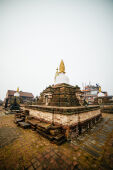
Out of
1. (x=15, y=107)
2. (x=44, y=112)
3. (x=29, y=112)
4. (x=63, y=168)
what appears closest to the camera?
(x=63, y=168)

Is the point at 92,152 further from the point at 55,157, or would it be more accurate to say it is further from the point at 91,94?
the point at 91,94

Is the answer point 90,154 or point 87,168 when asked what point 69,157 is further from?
point 90,154

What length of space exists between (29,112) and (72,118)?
6552 mm

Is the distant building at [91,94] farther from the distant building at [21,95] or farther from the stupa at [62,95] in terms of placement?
the distant building at [21,95]

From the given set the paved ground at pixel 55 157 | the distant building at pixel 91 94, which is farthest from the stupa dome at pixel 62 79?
the distant building at pixel 91 94

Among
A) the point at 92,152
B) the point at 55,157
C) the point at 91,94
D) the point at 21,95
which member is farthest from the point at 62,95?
the point at 21,95

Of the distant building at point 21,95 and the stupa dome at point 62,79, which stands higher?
the stupa dome at point 62,79

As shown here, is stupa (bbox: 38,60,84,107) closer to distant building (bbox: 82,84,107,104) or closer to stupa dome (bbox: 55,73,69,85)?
stupa dome (bbox: 55,73,69,85)

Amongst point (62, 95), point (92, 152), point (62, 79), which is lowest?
point (92, 152)

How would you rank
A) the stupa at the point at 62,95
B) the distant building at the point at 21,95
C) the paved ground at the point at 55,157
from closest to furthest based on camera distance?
1. the paved ground at the point at 55,157
2. the stupa at the point at 62,95
3. the distant building at the point at 21,95

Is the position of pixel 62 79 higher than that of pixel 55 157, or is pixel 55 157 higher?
pixel 62 79

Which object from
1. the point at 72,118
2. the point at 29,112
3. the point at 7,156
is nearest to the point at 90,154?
the point at 72,118

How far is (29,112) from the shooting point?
930cm

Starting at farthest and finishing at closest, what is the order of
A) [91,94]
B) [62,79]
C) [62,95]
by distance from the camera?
[91,94], [62,79], [62,95]
